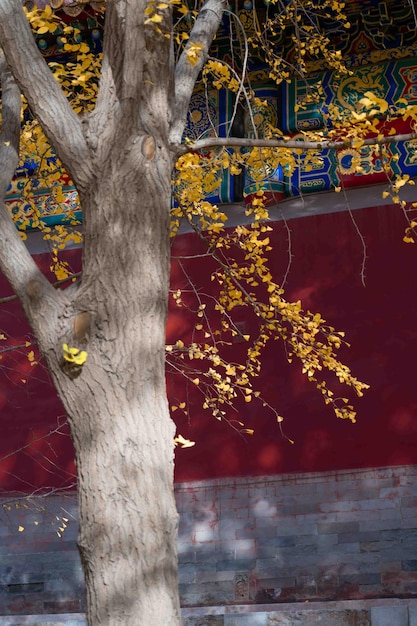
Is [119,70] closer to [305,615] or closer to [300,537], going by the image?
[305,615]

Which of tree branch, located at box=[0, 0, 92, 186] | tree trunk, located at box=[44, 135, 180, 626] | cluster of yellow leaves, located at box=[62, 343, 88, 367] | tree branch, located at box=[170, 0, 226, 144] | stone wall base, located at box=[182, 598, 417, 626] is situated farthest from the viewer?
stone wall base, located at box=[182, 598, 417, 626]

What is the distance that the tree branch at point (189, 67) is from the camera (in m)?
4.49

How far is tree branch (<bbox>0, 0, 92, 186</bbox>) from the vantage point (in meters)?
4.07

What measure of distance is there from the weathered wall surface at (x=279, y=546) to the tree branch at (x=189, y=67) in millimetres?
3334

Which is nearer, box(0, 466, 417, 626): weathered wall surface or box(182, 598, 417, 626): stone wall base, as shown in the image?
box(182, 598, 417, 626): stone wall base

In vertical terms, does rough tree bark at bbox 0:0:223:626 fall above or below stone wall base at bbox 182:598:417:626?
above

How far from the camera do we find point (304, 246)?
7762 millimetres

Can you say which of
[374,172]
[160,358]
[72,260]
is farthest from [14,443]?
[160,358]

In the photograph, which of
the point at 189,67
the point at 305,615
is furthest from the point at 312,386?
the point at 189,67

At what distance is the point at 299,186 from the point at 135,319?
4.30 meters

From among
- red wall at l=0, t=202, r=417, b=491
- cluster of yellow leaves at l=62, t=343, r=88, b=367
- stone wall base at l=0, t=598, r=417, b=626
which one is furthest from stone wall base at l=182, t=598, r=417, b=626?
cluster of yellow leaves at l=62, t=343, r=88, b=367

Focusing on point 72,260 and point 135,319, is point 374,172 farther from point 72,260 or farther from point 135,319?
point 135,319

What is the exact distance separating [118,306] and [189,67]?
4.89 ft

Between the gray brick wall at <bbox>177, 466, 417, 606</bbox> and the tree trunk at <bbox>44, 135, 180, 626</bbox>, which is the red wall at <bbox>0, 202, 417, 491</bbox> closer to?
the gray brick wall at <bbox>177, 466, 417, 606</bbox>
